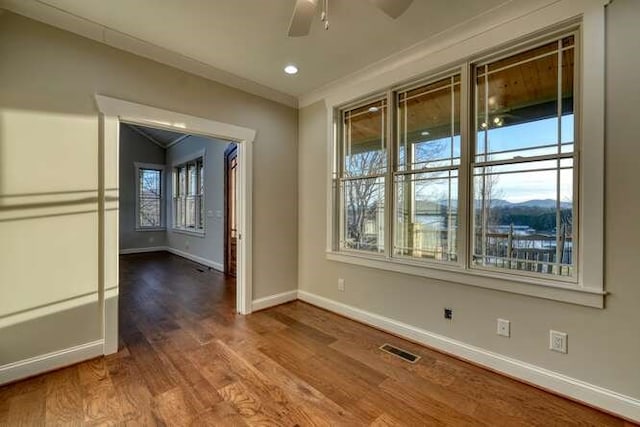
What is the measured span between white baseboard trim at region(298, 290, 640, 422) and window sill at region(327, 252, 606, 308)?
53cm

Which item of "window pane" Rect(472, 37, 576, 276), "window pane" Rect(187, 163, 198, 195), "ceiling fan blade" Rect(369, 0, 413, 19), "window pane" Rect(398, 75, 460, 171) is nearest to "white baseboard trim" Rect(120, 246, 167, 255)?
"window pane" Rect(187, 163, 198, 195)

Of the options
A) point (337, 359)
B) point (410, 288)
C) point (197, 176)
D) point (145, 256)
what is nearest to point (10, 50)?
point (337, 359)

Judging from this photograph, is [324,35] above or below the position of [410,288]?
above

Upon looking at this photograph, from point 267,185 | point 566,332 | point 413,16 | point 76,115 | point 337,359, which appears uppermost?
point 413,16

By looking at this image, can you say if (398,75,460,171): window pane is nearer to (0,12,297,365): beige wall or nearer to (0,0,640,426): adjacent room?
(0,0,640,426): adjacent room

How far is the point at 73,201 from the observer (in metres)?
2.32

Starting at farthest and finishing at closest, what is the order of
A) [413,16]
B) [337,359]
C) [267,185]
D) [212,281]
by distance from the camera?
[212,281] → [267,185] → [337,359] → [413,16]

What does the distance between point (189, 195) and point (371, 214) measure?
5801mm

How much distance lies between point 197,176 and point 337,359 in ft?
20.0

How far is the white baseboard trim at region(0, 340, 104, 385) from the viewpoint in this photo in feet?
6.84

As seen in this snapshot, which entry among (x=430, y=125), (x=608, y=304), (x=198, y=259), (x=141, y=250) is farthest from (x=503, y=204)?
(x=141, y=250)

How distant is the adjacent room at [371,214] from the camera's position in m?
1.84

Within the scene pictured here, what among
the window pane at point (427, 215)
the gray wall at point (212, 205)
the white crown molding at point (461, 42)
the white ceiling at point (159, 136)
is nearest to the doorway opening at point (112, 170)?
the white crown molding at point (461, 42)

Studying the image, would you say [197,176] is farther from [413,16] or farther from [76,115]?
[413,16]
